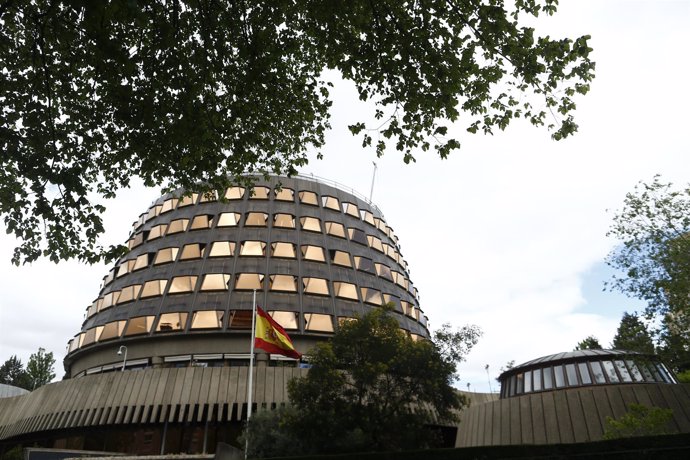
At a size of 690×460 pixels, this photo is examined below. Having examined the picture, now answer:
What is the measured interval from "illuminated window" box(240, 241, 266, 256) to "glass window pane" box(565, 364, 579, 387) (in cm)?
2836

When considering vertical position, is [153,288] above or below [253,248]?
below

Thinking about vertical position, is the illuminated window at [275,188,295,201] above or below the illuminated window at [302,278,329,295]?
above

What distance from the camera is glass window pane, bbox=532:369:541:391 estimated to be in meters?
26.7

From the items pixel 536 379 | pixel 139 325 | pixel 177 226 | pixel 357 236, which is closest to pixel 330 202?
pixel 357 236

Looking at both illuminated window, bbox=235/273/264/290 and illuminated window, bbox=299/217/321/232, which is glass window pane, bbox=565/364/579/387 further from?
illuminated window, bbox=299/217/321/232

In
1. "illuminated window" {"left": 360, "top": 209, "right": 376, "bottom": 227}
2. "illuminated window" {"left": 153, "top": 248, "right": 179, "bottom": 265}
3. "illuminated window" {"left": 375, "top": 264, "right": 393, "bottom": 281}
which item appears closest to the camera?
"illuminated window" {"left": 153, "top": 248, "right": 179, "bottom": 265}

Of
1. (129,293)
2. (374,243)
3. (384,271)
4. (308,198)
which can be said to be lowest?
(129,293)

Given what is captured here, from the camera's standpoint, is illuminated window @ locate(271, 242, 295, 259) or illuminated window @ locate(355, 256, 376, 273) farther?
illuminated window @ locate(355, 256, 376, 273)

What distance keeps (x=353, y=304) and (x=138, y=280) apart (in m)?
21.6

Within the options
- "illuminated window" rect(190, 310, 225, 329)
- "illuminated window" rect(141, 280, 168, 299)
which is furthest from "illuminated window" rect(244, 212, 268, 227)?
"illuminated window" rect(190, 310, 225, 329)

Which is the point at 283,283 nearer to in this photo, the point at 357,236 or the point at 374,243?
the point at 357,236

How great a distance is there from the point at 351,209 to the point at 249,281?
57.4ft

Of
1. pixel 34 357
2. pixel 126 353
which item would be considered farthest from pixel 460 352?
pixel 34 357

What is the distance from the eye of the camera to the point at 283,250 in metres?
45.6
